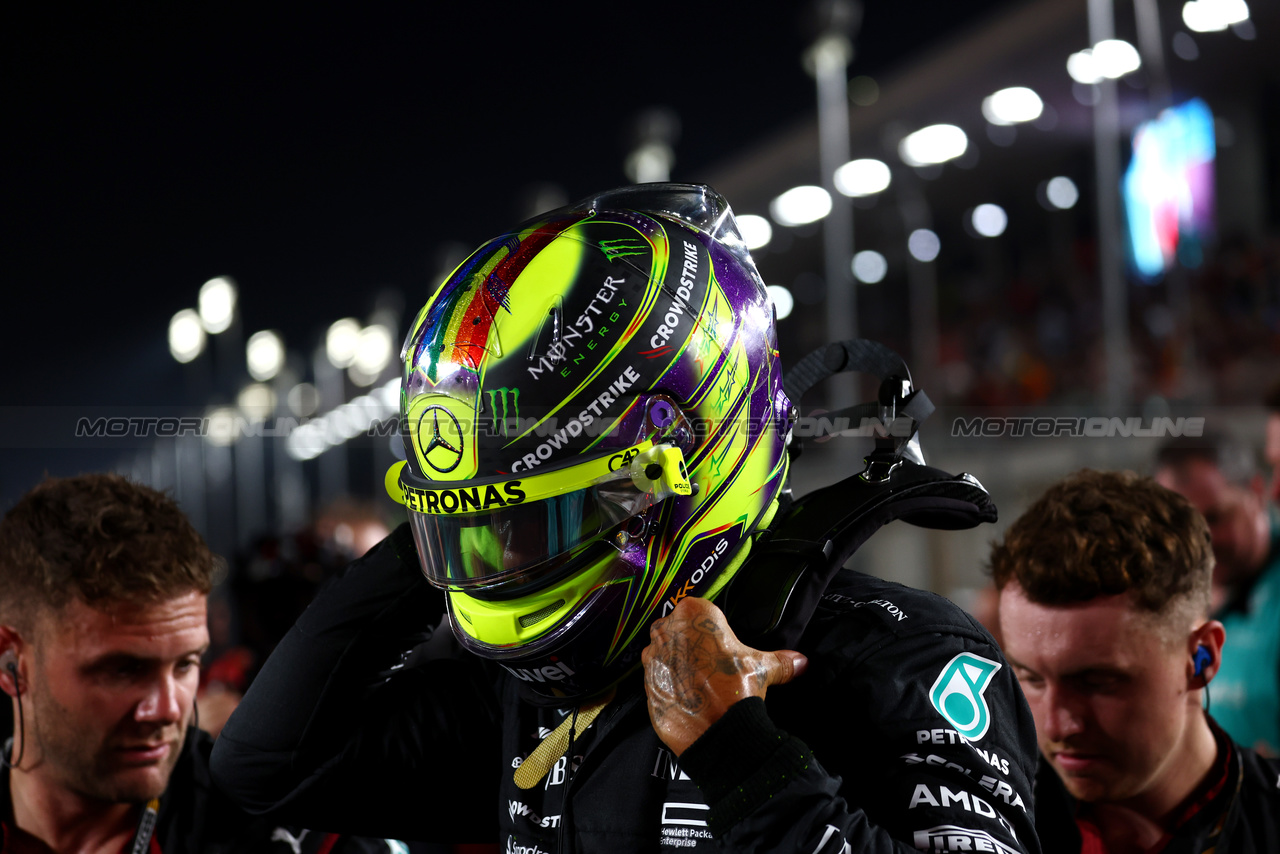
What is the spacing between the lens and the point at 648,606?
176 cm

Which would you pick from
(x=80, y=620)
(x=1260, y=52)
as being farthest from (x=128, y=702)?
(x=1260, y=52)

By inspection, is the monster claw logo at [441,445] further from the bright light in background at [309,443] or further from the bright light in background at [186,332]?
the bright light in background at [309,443]

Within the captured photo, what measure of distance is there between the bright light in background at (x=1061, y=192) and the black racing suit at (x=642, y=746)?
22825 mm

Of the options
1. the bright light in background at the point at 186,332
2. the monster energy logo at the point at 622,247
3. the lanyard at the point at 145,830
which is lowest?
the lanyard at the point at 145,830

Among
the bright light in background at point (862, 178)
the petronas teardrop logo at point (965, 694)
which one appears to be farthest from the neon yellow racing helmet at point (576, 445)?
the bright light in background at point (862, 178)

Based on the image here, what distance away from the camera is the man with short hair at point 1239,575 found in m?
3.86

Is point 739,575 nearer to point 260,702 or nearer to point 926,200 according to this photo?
point 260,702

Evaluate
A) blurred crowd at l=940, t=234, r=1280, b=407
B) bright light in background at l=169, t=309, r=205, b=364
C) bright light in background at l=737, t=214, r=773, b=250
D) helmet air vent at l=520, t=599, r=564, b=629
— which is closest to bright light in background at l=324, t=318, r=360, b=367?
bright light in background at l=169, t=309, r=205, b=364

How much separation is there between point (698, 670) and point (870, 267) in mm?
29072

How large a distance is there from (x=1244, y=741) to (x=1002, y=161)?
65.7 ft

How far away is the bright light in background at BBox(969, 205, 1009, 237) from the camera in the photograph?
80.3 feet

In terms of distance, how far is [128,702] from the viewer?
8.18 ft

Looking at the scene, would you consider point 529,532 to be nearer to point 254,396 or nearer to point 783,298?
point 783,298

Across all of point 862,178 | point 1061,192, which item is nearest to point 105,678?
point 862,178
